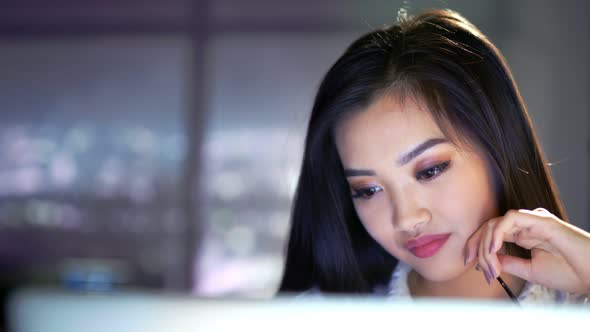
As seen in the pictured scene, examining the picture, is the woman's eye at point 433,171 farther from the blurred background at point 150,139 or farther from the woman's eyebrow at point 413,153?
the blurred background at point 150,139

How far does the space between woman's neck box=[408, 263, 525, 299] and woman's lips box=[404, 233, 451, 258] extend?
0.11 metres

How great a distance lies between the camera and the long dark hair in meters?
1.01

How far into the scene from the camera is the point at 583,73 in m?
1.67

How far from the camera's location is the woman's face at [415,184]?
0.99m

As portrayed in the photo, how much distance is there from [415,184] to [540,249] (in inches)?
8.6

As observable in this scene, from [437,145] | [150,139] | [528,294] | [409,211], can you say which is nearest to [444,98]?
[437,145]

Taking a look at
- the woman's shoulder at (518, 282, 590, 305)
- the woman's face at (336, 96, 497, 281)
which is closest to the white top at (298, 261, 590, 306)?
the woman's shoulder at (518, 282, 590, 305)

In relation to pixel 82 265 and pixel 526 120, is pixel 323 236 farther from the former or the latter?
pixel 82 265

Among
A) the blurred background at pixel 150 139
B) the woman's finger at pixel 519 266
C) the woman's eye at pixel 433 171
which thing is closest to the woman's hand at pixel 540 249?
the woman's finger at pixel 519 266

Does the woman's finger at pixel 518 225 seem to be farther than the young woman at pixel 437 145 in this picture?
No

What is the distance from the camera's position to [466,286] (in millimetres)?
1135

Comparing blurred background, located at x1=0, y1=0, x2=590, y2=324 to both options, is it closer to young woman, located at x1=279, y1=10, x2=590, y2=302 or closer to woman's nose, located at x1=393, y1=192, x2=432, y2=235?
young woman, located at x1=279, y1=10, x2=590, y2=302

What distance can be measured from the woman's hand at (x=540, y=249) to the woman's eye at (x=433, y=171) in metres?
0.12

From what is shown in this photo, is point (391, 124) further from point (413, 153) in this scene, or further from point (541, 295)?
point (541, 295)
